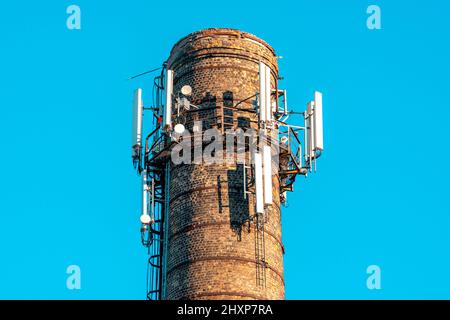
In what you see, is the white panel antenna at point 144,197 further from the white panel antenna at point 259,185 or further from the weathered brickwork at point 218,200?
the white panel antenna at point 259,185

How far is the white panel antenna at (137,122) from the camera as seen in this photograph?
197ft

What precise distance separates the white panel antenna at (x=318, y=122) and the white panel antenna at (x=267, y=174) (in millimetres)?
2405

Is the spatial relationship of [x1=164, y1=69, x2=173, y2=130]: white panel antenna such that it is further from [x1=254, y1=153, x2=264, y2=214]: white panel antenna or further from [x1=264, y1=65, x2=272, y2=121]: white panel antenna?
[x1=254, y1=153, x2=264, y2=214]: white panel antenna

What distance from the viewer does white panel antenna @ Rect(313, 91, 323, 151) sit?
59.1 meters

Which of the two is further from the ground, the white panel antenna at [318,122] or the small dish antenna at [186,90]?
the small dish antenna at [186,90]

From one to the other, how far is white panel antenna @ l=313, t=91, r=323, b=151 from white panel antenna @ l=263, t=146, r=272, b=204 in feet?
7.89

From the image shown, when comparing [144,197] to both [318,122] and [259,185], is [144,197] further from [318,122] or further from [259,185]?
[318,122]

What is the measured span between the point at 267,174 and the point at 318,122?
403 cm

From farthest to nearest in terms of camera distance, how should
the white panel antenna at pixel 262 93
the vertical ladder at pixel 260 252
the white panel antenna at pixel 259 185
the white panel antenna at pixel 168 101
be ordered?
the white panel antenna at pixel 168 101, the white panel antenna at pixel 262 93, the white panel antenna at pixel 259 185, the vertical ladder at pixel 260 252

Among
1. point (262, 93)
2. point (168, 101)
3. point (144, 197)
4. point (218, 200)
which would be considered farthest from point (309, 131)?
point (144, 197)

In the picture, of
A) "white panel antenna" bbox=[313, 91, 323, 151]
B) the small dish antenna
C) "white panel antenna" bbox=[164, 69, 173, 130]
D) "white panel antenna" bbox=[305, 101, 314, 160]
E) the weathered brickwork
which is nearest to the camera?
the weathered brickwork
